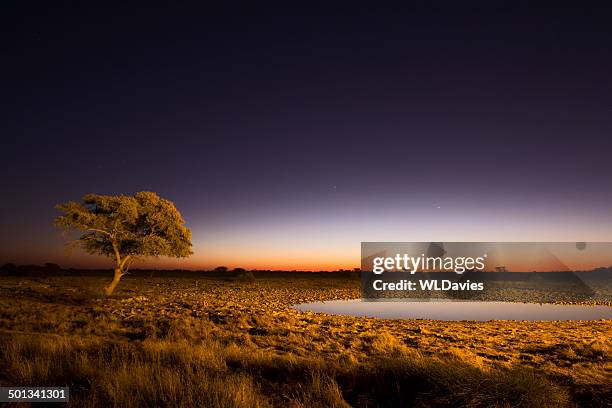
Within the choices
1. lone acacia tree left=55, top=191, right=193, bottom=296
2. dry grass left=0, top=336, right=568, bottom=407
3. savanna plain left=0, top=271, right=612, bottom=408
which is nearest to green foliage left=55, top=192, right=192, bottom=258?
lone acacia tree left=55, top=191, right=193, bottom=296

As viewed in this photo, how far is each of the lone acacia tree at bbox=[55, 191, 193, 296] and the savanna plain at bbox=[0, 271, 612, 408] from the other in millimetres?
8282

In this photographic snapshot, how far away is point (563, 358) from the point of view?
14.0m

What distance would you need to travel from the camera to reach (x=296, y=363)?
33.4 ft

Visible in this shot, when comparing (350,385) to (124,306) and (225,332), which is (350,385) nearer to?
(225,332)

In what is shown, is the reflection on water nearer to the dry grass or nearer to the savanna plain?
the savanna plain

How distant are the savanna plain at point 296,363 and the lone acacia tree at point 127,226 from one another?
8282 millimetres

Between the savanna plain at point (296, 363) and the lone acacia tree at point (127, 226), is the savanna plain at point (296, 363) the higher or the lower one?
the lower one

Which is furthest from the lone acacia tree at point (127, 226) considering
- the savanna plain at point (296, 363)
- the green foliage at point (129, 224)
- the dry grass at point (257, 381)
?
the dry grass at point (257, 381)

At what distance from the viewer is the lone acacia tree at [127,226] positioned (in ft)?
93.9

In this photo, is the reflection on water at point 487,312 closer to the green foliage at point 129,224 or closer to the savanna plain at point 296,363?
the savanna plain at point 296,363

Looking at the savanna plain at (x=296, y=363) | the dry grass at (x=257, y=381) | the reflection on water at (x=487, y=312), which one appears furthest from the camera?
the reflection on water at (x=487, y=312)

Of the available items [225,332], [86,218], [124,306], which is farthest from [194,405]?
[86,218]

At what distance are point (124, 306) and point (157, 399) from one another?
62.5 ft

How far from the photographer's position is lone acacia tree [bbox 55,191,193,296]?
28.6 meters
